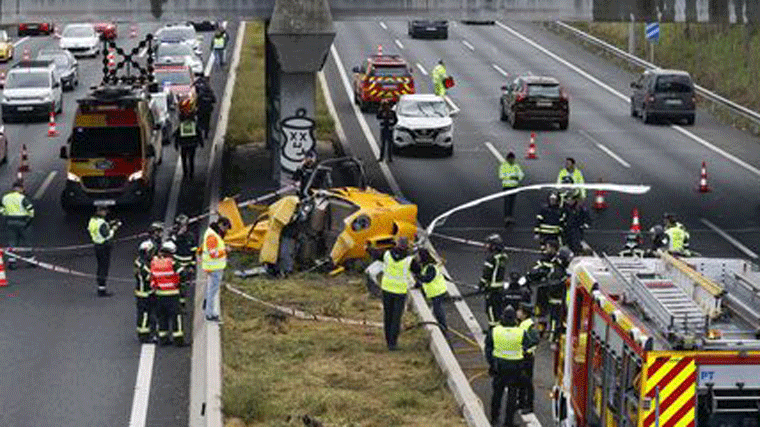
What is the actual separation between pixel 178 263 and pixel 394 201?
6.71 metres

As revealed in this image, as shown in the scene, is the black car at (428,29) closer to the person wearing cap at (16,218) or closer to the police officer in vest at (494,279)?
the person wearing cap at (16,218)

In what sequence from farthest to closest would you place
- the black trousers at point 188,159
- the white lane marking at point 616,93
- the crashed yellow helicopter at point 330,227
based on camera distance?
the white lane marking at point 616,93, the black trousers at point 188,159, the crashed yellow helicopter at point 330,227

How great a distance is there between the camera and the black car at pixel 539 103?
2121 inches

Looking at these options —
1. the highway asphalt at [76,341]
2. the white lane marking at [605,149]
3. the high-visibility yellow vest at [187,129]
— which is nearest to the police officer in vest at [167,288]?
the highway asphalt at [76,341]

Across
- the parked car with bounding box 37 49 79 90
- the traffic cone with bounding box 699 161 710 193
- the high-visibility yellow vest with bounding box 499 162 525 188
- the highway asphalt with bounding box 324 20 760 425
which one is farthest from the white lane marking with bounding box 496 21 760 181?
the parked car with bounding box 37 49 79 90

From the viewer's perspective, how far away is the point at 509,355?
2166cm

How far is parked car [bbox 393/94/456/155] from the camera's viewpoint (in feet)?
159

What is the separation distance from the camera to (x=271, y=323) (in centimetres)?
2755

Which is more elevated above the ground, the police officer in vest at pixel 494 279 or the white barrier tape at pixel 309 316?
the police officer in vest at pixel 494 279

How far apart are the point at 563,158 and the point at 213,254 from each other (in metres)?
22.7

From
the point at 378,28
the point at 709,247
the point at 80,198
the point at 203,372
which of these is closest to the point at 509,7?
the point at 709,247

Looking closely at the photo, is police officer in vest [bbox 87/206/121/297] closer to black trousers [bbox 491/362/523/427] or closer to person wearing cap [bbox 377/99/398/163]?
black trousers [bbox 491/362/523/427]

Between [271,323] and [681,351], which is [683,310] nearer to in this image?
[681,351]

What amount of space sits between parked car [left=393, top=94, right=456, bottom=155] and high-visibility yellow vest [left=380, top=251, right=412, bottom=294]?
2271 cm
